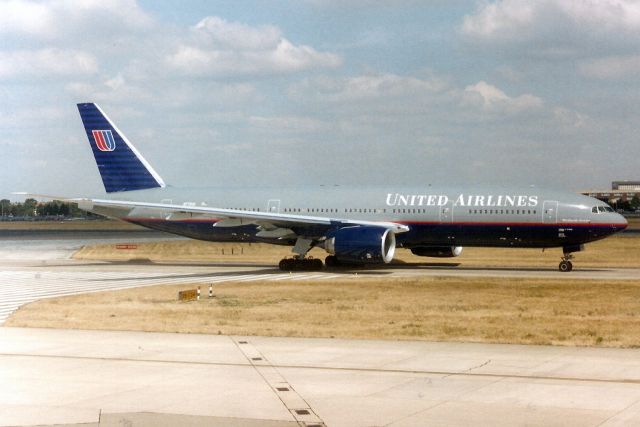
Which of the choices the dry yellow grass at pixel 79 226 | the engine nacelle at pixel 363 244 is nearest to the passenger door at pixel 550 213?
the engine nacelle at pixel 363 244

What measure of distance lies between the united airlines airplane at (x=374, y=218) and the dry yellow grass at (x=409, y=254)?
515cm

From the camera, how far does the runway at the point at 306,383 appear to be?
12539 mm

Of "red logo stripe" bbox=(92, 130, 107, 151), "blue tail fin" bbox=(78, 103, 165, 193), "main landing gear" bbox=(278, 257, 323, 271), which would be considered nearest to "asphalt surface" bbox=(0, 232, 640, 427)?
"main landing gear" bbox=(278, 257, 323, 271)

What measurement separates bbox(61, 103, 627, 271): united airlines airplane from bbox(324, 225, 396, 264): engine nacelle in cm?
5

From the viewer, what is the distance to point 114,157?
174 feet

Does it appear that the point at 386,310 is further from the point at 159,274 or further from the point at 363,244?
the point at 159,274

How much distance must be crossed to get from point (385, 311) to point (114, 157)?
31156 millimetres

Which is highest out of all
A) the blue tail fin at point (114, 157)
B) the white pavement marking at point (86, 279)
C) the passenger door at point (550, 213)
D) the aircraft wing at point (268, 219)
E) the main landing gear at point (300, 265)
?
the blue tail fin at point (114, 157)

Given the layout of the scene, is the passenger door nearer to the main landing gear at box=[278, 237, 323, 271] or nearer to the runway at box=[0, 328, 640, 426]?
the main landing gear at box=[278, 237, 323, 271]

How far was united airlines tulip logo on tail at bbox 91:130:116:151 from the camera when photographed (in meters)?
52.8

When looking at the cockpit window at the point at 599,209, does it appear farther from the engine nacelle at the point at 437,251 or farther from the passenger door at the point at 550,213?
the engine nacelle at the point at 437,251

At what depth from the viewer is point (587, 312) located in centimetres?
2581

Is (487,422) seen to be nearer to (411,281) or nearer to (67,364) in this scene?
(67,364)

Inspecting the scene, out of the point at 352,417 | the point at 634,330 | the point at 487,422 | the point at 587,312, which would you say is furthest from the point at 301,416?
the point at 587,312
